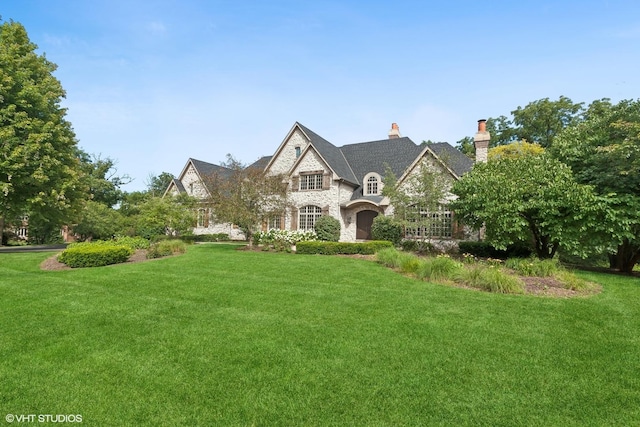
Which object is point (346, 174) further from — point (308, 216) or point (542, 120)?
point (542, 120)

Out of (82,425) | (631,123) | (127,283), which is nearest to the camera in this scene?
(82,425)

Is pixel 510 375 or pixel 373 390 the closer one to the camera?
pixel 373 390

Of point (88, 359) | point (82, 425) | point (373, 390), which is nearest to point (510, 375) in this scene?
point (373, 390)

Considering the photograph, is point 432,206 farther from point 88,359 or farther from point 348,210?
point 88,359

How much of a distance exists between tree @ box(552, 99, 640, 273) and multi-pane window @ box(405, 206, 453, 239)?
6.59 meters

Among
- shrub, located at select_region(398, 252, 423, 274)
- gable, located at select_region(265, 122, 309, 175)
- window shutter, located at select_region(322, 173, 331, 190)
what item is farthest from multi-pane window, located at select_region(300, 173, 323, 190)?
shrub, located at select_region(398, 252, 423, 274)

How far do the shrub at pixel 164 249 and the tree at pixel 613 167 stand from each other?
18552 millimetres

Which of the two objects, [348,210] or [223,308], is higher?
[348,210]

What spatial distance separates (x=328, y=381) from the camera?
13.8 feet

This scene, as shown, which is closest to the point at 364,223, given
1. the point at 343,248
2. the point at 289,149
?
the point at 343,248

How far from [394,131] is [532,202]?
19.8 m

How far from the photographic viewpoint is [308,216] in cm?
2586

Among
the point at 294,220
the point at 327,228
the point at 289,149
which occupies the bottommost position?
the point at 327,228

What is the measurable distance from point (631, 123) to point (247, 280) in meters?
15.0
